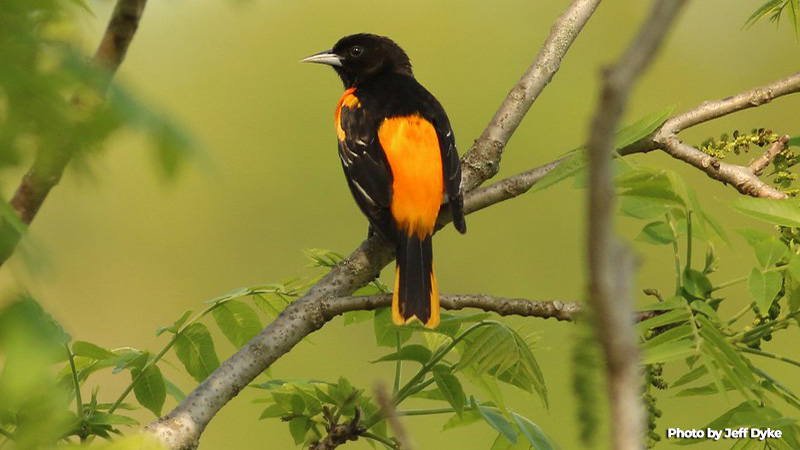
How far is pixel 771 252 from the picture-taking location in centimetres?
183

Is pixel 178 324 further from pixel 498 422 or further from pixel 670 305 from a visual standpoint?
pixel 670 305

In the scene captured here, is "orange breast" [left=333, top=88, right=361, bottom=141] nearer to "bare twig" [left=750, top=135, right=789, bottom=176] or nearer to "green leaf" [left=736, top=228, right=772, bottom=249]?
"bare twig" [left=750, top=135, right=789, bottom=176]

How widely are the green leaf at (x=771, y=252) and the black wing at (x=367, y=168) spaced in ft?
3.88

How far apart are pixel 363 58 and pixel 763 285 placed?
2.98 m

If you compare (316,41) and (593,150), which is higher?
(316,41)

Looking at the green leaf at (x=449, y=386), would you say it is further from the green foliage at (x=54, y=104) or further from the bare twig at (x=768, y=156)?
the green foliage at (x=54, y=104)

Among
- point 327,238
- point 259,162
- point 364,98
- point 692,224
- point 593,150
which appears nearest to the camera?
point 593,150

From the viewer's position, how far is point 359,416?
2.13 m

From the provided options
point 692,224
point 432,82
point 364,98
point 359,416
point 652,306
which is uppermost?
point 432,82

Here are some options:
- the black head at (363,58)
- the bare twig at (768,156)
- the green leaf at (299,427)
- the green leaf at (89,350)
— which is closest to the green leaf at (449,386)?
the green leaf at (299,427)

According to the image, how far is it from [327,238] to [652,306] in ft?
25.3

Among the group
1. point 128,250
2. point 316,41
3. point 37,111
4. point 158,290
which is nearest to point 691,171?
point 316,41

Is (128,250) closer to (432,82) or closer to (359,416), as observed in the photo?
(432,82)

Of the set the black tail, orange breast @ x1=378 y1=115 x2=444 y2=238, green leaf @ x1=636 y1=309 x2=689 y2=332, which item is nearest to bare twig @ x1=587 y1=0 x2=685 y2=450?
green leaf @ x1=636 y1=309 x2=689 y2=332
